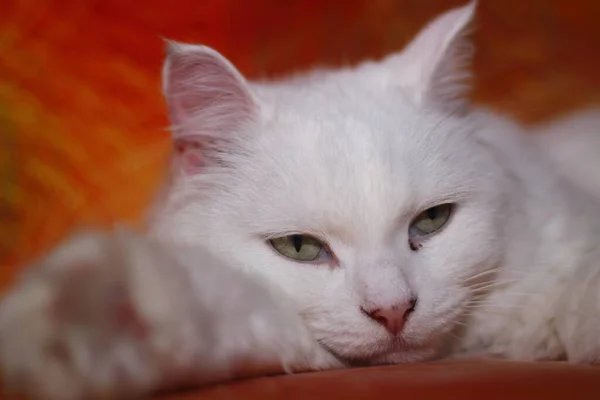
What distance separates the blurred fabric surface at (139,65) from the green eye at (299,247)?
100 centimetres

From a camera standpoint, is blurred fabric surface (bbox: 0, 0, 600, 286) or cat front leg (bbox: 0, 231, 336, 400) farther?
blurred fabric surface (bbox: 0, 0, 600, 286)

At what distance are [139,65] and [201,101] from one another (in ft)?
4.12

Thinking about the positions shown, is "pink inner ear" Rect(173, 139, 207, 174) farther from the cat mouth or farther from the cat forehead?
the cat mouth

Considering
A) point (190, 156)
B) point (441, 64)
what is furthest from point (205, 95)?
point (441, 64)

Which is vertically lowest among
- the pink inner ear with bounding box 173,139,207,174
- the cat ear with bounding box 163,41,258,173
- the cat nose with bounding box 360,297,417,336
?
the cat nose with bounding box 360,297,417,336

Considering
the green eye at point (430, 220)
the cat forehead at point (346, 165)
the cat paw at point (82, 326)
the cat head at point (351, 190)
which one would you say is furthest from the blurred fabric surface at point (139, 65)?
the cat paw at point (82, 326)

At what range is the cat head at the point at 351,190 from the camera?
120 cm

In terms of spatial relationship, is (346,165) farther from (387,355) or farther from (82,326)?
(82,326)

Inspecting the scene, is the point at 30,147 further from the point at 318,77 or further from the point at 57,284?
the point at 57,284

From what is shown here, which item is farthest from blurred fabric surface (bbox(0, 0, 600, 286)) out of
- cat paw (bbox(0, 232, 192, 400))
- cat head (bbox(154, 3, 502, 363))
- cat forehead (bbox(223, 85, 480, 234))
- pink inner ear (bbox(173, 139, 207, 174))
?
cat paw (bbox(0, 232, 192, 400))

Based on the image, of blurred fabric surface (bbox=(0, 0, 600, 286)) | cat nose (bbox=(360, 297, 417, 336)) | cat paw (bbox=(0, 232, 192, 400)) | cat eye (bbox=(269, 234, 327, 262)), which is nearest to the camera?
cat paw (bbox=(0, 232, 192, 400))

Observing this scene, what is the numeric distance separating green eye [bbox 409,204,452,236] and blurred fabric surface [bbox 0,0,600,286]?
3.64 ft

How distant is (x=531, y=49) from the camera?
106 inches

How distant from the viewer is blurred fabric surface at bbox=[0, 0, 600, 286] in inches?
91.4
